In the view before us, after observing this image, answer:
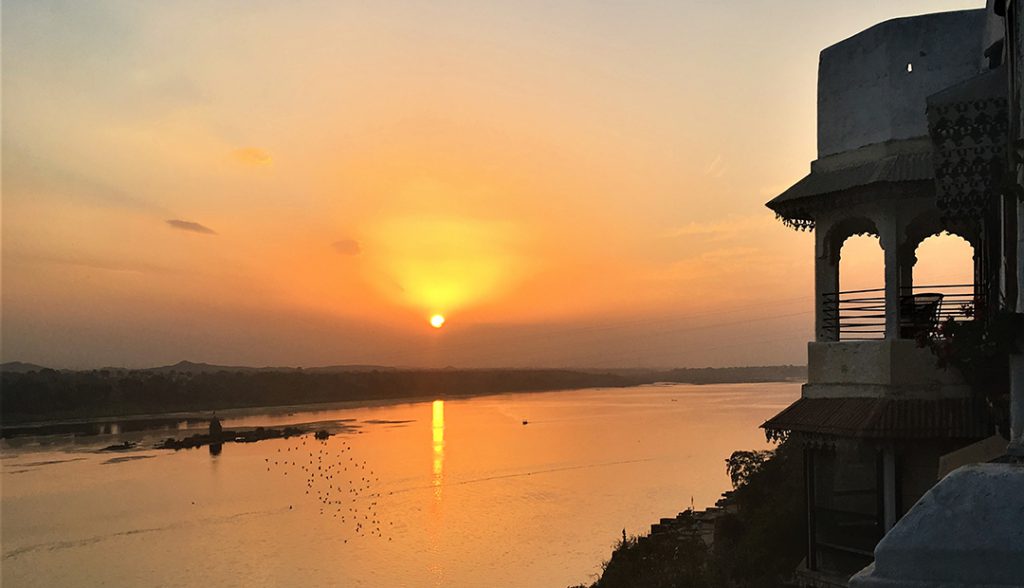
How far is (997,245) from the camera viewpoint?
1012cm

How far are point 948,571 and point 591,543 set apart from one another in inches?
1481

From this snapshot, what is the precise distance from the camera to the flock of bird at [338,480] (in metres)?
46.7

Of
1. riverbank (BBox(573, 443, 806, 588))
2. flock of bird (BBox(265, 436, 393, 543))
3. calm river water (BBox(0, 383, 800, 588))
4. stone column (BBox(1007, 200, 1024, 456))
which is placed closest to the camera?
stone column (BBox(1007, 200, 1024, 456))

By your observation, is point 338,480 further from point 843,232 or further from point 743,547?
point 843,232

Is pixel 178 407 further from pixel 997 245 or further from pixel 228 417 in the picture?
pixel 997 245

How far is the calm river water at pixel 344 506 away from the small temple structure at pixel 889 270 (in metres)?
22.2

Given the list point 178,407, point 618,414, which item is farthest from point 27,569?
→ point 618,414

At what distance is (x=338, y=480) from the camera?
6056 centimetres

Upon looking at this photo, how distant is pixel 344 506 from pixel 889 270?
43.4 metres

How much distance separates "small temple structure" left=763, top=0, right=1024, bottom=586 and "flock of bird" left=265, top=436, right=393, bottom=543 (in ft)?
107

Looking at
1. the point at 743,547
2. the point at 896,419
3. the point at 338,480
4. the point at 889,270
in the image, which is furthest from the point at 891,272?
the point at 338,480

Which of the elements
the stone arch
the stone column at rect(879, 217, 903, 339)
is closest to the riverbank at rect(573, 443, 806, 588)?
the stone column at rect(879, 217, 903, 339)

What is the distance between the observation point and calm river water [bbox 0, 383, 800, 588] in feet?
117

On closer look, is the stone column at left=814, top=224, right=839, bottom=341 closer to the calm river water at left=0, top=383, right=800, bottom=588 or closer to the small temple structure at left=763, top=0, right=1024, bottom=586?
the small temple structure at left=763, top=0, right=1024, bottom=586
